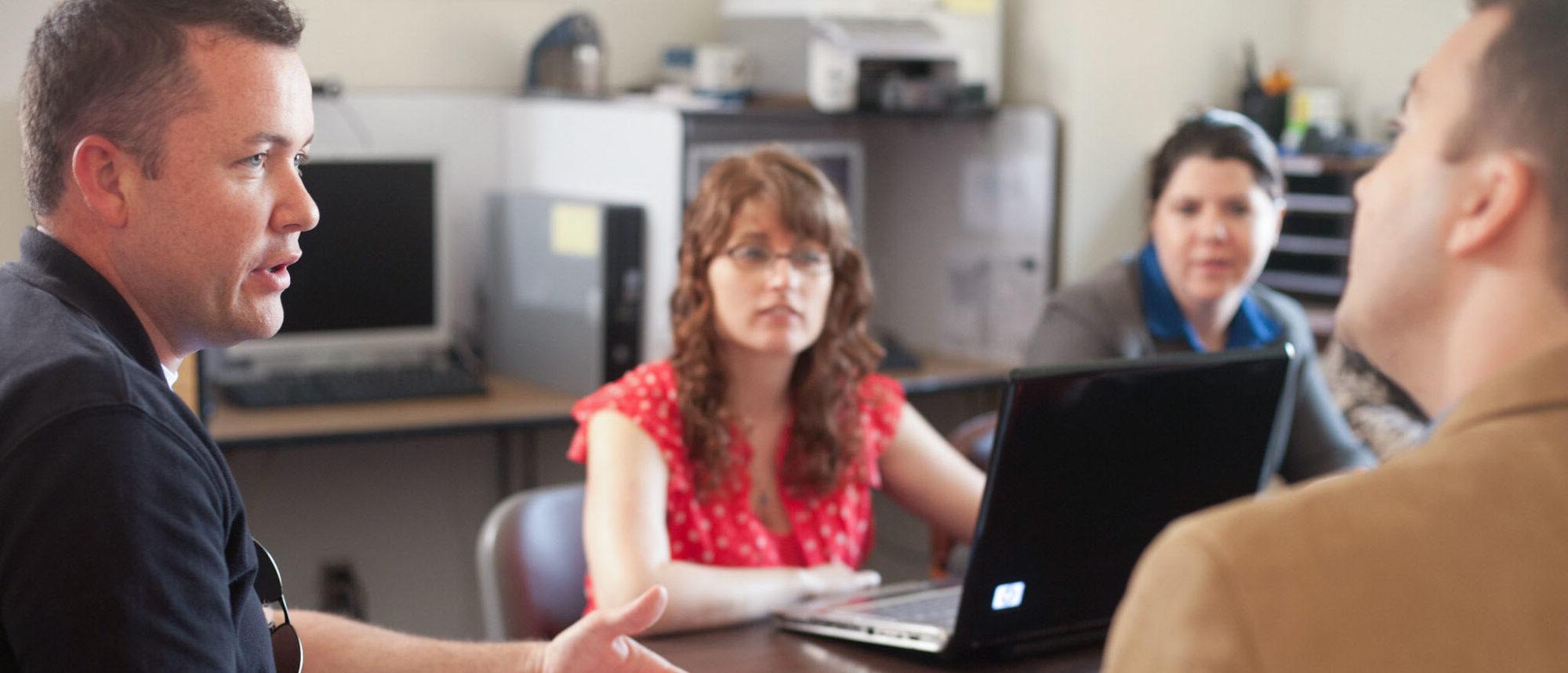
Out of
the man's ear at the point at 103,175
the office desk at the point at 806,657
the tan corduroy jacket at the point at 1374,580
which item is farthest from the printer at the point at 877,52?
the tan corduroy jacket at the point at 1374,580

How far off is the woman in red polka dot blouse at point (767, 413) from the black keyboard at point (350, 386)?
116 centimetres

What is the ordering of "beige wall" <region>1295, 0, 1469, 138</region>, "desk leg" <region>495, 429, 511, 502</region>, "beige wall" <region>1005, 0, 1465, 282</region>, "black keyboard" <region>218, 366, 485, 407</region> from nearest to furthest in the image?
1. "black keyboard" <region>218, 366, 485, 407</region>
2. "desk leg" <region>495, 429, 511, 502</region>
3. "beige wall" <region>1005, 0, 1465, 282</region>
4. "beige wall" <region>1295, 0, 1469, 138</region>

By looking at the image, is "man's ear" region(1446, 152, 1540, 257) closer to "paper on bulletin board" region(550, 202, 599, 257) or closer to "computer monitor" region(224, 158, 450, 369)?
"paper on bulletin board" region(550, 202, 599, 257)

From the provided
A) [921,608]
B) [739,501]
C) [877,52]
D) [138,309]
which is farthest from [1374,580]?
[877,52]

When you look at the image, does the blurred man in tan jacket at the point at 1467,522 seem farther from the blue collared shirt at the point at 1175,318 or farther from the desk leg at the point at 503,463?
the desk leg at the point at 503,463

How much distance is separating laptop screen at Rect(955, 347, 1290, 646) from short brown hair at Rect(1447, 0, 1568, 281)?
22.2 inches

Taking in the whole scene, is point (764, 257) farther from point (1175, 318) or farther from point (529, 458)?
point (529, 458)

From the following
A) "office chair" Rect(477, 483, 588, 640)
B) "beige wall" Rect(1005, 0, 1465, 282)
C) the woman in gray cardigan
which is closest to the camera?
"office chair" Rect(477, 483, 588, 640)

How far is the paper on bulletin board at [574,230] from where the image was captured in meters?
3.16

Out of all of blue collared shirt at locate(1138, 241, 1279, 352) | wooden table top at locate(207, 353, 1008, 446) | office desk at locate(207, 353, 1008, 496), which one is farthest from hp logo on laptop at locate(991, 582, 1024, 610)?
wooden table top at locate(207, 353, 1008, 446)

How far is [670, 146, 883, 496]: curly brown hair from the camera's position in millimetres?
1972

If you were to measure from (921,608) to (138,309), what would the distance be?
0.89 m

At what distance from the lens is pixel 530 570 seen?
1938mm

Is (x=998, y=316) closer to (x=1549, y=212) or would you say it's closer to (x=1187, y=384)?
(x=1187, y=384)
